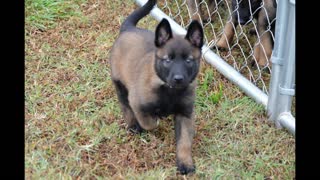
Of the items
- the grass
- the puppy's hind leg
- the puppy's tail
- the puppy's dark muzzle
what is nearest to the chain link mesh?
the grass

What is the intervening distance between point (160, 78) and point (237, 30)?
173cm

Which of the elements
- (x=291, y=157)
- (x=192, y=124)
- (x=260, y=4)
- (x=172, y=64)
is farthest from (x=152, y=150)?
(x=260, y=4)

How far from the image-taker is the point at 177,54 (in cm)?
316

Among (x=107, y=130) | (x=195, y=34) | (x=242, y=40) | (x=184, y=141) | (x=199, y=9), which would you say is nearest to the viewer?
(x=195, y=34)

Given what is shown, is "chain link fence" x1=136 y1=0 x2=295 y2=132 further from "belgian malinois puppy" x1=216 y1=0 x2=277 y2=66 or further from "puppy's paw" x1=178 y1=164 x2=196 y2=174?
"puppy's paw" x1=178 y1=164 x2=196 y2=174

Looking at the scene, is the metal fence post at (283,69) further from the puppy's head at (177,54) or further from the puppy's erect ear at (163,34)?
the puppy's erect ear at (163,34)

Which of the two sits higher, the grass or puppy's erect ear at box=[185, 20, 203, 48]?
puppy's erect ear at box=[185, 20, 203, 48]

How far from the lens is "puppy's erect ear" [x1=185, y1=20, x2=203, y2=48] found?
320cm

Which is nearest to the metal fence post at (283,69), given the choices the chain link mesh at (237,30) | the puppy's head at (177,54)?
the chain link mesh at (237,30)

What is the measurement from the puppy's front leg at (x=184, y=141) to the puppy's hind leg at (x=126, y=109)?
300 mm

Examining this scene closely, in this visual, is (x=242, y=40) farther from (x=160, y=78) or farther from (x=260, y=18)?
(x=160, y=78)

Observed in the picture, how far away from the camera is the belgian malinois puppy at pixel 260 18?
4.23m

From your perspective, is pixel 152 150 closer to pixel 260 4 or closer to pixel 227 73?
Result: pixel 227 73

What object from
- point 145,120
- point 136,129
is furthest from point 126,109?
point 145,120
